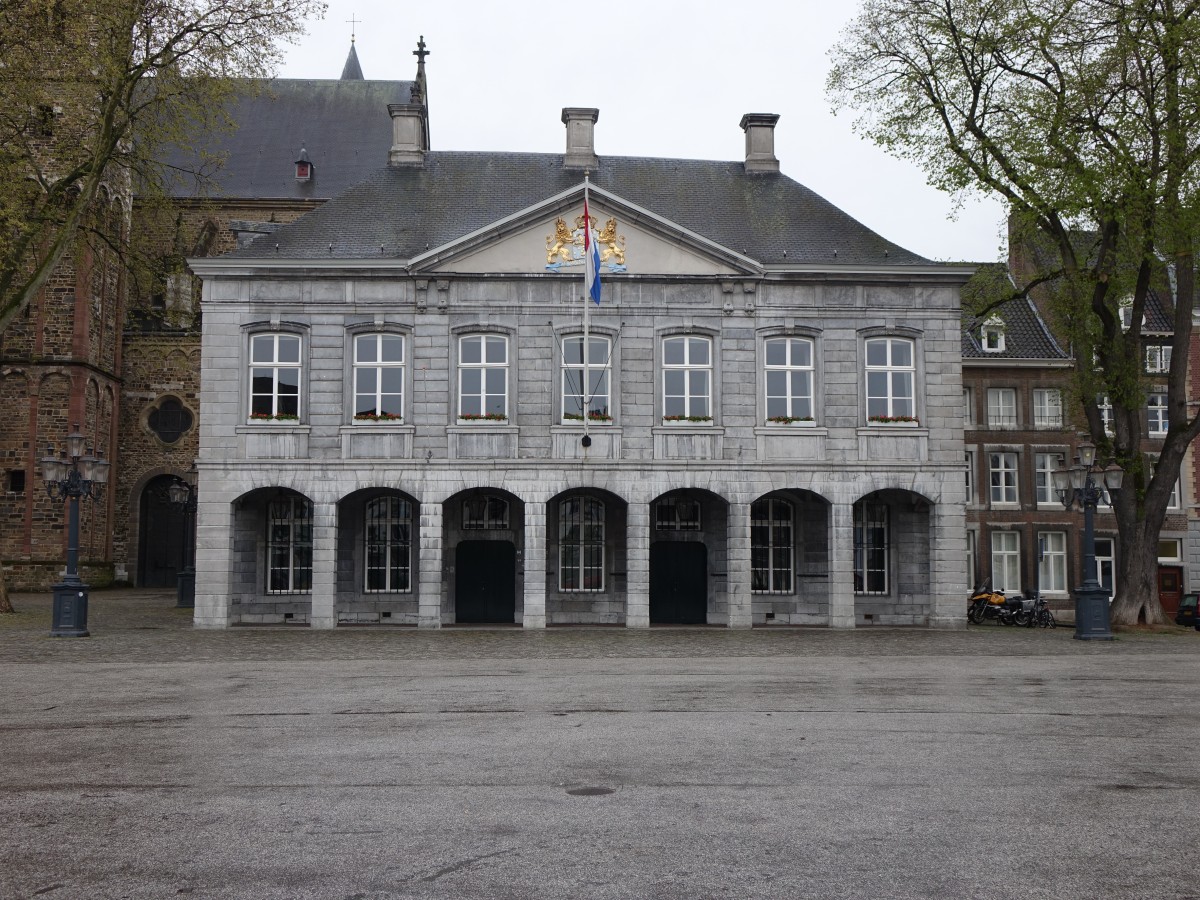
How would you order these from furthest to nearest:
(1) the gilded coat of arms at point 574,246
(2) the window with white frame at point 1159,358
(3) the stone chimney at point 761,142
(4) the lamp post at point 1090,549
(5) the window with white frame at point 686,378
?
1. (2) the window with white frame at point 1159,358
2. (3) the stone chimney at point 761,142
3. (5) the window with white frame at point 686,378
4. (1) the gilded coat of arms at point 574,246
5. (4) the lamp post at point 1090,549

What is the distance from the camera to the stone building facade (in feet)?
84.0

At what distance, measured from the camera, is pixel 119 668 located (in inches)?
648

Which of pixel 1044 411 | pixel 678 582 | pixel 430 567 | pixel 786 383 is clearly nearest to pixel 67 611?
pixel 430 567

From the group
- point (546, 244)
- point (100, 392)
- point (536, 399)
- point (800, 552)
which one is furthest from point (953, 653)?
point (100, 392)

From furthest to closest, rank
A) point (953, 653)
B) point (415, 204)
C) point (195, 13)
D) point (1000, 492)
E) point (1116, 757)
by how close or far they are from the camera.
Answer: point (1000, 492) → point (415, 204) → point (195, 13) → point (953, 653) → point (1116, 757)

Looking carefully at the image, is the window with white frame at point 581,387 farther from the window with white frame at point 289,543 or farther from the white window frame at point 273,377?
the window with white frame at point 289,543

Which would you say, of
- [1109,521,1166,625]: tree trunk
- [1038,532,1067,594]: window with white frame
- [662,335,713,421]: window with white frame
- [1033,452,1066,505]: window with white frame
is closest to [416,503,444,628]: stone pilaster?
[662,335,713,421]: window with white frame

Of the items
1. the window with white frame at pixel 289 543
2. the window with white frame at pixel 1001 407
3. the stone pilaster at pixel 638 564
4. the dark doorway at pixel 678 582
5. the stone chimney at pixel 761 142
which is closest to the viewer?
the stone pilaster at pixel 638 564

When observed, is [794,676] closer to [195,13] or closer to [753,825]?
[753,825]

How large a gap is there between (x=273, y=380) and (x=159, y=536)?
2023 cm

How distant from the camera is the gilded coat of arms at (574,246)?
2597 centimetres

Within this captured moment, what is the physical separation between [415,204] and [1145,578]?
57.8 ft

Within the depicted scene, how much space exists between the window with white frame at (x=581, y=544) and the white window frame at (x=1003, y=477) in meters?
17.7

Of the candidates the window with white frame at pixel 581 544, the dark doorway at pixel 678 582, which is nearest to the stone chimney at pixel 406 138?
the window with white frame at pixel 581 544
